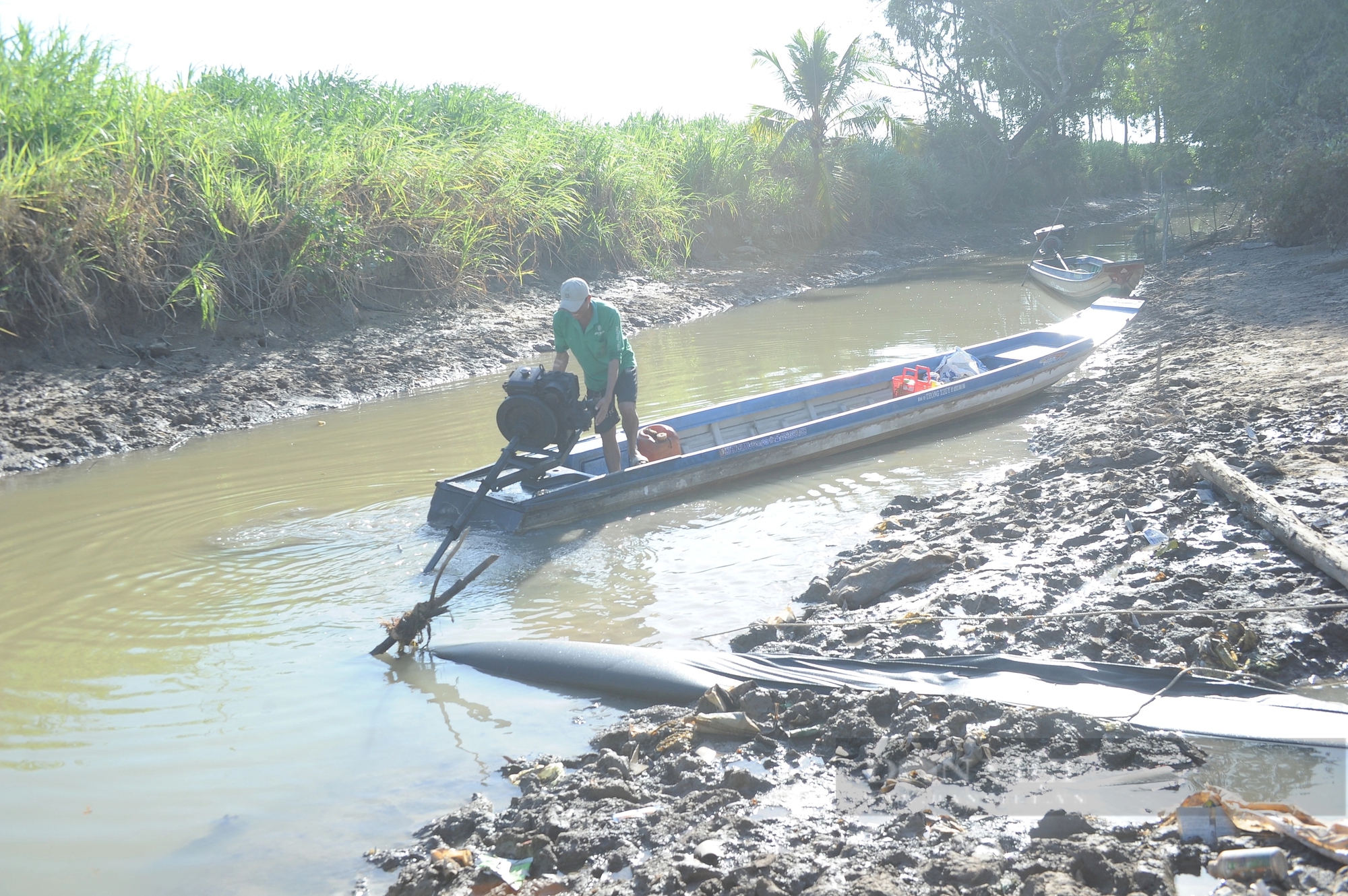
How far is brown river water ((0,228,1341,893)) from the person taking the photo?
142 inches

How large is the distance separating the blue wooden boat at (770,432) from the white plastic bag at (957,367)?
23 centimetres

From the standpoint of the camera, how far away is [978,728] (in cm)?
353

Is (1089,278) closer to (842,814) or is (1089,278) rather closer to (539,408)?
(539,408)

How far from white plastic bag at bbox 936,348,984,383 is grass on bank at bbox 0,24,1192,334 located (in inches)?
328

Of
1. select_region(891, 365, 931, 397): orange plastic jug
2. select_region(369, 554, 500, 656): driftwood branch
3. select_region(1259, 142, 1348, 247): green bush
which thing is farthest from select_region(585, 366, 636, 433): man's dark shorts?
select_region(1259, 142, 1348, 247): green bush

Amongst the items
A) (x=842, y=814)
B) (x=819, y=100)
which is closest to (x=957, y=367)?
(x=842, y=814)

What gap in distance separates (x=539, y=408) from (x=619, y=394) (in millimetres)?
974

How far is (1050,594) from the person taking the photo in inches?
191

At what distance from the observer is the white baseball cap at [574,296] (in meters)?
6.97

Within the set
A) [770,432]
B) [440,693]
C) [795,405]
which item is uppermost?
[795,405]

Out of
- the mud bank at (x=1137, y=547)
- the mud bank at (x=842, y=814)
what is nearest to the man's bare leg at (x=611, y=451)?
the mud bank at (x=1137, y=547)

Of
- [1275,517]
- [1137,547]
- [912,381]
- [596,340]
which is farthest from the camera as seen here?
[912,381]

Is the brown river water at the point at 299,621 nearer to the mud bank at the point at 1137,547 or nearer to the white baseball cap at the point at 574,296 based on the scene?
the mud bank at the point at 1137,547

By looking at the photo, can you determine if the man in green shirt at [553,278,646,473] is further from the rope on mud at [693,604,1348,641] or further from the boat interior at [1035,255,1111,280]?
the boat interior at [1035,255,1111,280]
